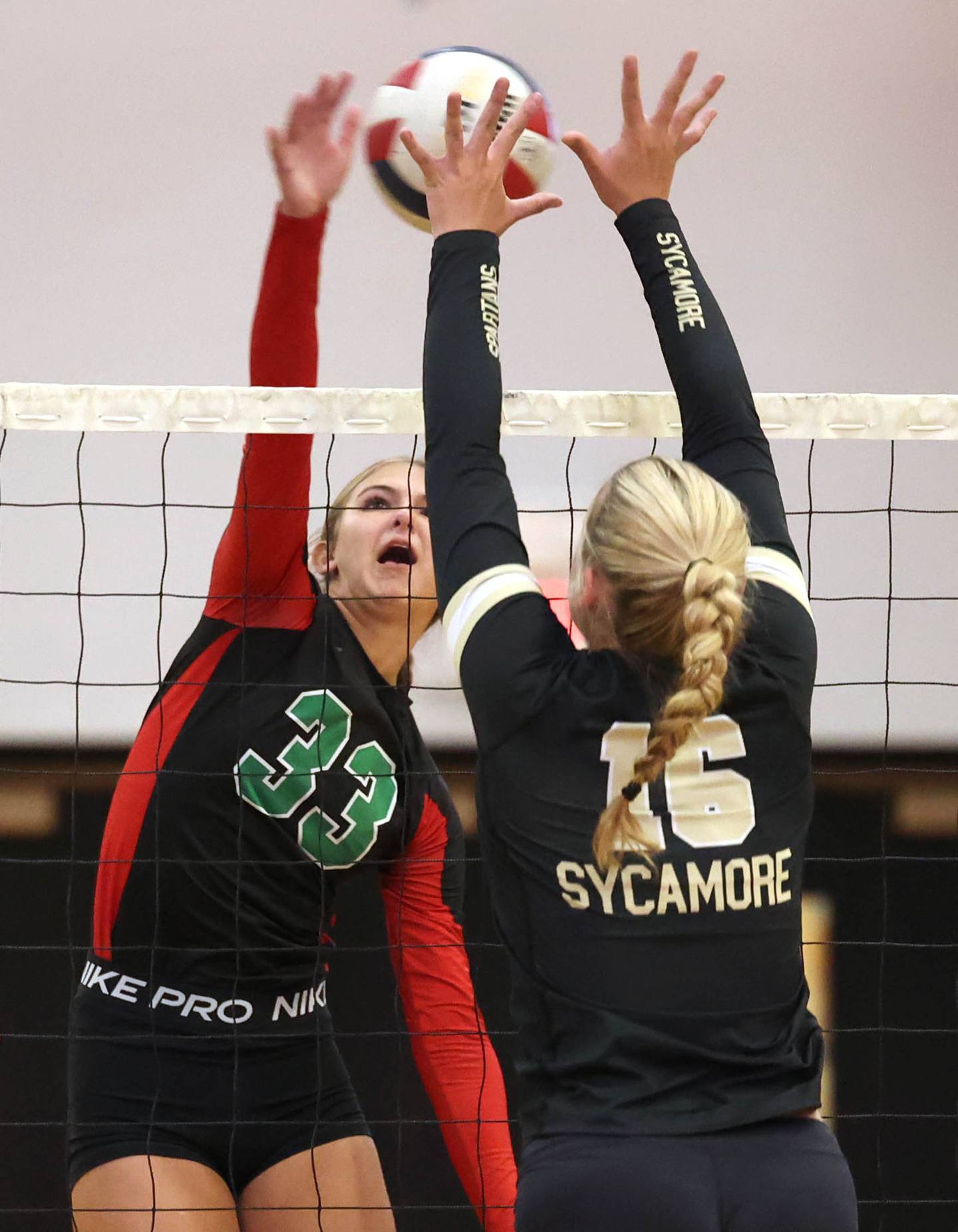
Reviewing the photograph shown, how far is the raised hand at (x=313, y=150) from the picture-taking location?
206 centimetres

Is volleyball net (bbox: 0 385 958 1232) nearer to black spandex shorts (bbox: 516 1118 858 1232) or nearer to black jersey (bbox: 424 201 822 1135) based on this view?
black jersey (bbox: 424 201 822 1135)

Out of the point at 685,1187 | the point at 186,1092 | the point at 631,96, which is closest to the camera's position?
the point at 685,1187

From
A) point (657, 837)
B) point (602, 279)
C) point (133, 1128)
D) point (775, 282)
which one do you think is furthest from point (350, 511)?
point (775, 282)

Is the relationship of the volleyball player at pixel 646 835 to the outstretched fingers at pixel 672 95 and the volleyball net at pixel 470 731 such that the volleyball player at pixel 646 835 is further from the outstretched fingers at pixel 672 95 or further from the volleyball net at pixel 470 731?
the volleyball net at pixel 470 731

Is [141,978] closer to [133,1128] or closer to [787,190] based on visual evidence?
[133,1128]

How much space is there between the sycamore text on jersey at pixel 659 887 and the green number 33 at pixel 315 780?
977 millimetres

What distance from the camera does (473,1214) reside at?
392cm

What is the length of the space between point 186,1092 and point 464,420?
131cm

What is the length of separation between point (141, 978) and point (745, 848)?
125 centimetres

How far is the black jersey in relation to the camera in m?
1.28

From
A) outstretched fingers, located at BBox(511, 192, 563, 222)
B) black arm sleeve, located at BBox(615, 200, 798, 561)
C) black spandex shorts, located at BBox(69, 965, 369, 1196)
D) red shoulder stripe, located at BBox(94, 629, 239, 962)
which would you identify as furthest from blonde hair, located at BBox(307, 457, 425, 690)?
black arm sleeve, located at BBox(615, 200, 798, 561)

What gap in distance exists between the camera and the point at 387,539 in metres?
2.48

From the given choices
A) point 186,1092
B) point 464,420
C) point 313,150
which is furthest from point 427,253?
point 464,420

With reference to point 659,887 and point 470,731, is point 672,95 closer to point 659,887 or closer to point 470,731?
point 659,887
